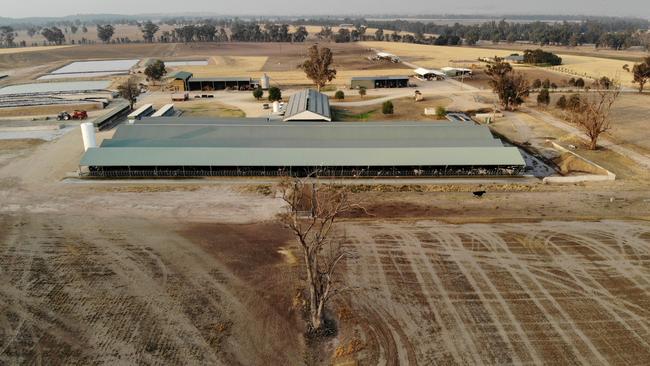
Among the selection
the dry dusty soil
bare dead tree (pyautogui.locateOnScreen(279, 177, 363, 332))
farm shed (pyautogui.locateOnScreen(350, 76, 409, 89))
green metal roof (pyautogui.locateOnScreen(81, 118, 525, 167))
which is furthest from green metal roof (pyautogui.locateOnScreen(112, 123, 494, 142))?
farm shed (pyautogui.locateOnScreen(350, 76, 409, 89))

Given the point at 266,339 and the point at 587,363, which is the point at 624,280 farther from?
the point at 266,339

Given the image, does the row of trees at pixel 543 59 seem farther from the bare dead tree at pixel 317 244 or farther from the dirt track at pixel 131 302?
the dirt track at pixel 131 302

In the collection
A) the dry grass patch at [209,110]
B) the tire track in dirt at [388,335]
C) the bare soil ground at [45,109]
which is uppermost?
the dry grass patch at [209,110]

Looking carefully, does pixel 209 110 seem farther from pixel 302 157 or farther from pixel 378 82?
pixel 378 82

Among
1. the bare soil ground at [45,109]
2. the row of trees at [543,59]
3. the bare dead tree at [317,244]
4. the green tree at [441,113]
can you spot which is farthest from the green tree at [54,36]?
the bare dead tree at [317,244]

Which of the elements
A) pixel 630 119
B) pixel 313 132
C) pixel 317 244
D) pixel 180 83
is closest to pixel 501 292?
pixel 317 244

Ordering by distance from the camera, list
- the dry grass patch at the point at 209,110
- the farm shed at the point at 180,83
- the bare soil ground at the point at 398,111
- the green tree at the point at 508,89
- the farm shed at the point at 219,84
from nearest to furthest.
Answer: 1. the bare soil ground at the point at 398,111
2. the green tree at the point at 508,89
3. the dry grass patch at the point at 209,110
4. the farm shed at the point at 180,83
5. the farm shed at the point at 219,84
